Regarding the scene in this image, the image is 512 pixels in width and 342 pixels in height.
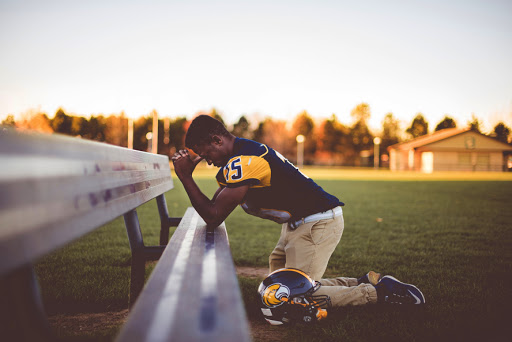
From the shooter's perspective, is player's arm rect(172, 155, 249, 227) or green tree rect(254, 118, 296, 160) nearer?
player's arm rect(172, 155, 249, 227)

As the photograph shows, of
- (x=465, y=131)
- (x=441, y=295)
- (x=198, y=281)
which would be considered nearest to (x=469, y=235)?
(x=441, y=295)

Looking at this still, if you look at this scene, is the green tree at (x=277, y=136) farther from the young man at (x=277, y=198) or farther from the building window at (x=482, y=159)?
the young man at (x=277, y=198)

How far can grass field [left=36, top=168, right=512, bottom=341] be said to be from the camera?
2.68 m

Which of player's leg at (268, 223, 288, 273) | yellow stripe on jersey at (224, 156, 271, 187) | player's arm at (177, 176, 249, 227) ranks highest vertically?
yellow stripe on jersey at (224, 156, 271, 187)

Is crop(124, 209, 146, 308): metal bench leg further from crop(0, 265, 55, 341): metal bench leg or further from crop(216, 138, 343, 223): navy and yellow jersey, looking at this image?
crop(0, 265, 55, 341): metal bench leg

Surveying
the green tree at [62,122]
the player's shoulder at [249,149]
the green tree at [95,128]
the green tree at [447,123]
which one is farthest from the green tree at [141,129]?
the green tree at [447,123]

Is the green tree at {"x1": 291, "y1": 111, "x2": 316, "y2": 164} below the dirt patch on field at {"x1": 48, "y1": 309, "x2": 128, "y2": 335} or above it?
above

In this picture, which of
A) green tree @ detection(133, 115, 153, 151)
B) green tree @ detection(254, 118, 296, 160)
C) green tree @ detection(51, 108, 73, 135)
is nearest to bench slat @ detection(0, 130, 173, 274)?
green tree @ detection(51, 108, 73, 135)

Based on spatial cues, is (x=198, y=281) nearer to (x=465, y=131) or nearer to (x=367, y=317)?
(x=367, y=317)

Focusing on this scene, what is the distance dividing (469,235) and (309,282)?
4.77 meters

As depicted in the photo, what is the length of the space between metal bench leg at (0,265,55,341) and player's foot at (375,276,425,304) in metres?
2.59

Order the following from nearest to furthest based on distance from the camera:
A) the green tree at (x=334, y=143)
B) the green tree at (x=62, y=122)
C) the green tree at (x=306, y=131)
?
the green tree at (x=62, y=122), the green tree at (x=334, y=143), the green tree at (x=306, y=131)

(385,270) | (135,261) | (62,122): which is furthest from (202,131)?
(62,122)

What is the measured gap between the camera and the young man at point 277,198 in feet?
8.21
